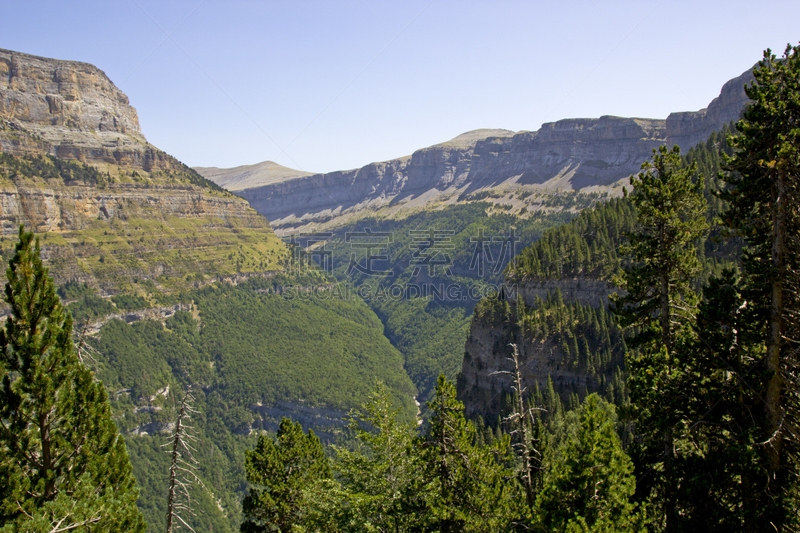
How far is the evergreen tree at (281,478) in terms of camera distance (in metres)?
29.1

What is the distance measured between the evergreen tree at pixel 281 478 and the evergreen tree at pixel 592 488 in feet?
49.2

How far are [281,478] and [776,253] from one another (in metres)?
29.1

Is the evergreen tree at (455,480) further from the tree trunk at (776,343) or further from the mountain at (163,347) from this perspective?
the mountain at (163,347)

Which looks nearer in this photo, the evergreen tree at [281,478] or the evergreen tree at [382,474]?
the evergreen tree at [382,474]

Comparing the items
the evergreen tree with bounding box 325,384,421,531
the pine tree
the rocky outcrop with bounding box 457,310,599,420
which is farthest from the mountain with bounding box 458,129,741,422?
the pine tree

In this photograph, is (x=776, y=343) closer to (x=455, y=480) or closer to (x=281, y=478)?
(x=455, y=480)

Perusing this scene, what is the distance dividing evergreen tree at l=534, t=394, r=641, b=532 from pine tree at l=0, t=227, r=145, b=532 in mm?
17415

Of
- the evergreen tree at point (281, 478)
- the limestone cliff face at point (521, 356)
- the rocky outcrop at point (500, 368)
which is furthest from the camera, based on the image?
the limestone cliff face at point (521, 356)

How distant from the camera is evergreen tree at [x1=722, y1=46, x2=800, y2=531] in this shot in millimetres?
16938

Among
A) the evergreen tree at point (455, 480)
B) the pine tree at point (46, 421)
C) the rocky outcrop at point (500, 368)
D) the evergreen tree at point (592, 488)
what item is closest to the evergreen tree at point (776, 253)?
the evergreen tree at point (592, 488)

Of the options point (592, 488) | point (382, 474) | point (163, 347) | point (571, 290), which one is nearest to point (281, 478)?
point (382, 474)

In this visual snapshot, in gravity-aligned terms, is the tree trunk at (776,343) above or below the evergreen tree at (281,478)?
above

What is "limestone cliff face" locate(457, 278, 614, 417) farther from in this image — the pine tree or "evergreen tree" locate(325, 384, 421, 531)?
the pine tree

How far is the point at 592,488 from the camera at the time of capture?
18.5 meters
